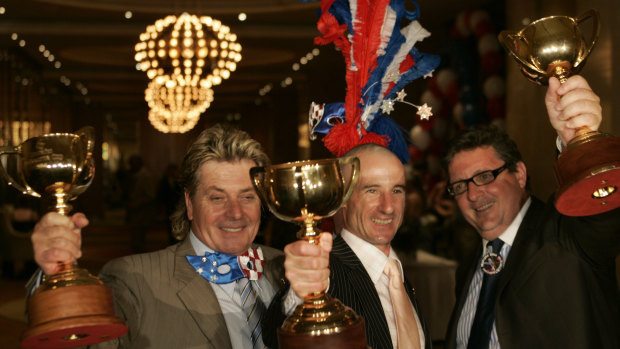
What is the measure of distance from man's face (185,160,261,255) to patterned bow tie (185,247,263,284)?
29 millimetres

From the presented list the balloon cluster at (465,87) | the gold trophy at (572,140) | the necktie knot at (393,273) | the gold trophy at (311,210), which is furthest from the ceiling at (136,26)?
the gold trophy at (311,210)

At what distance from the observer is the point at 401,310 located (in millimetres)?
2121

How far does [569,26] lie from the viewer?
1709mm

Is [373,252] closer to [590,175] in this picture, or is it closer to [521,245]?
[521,245]

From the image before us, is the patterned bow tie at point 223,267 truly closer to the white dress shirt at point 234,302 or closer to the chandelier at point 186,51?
the white dress shirt at point 234,302

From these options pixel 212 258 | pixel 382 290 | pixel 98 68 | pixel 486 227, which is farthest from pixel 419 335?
pixel 98 68

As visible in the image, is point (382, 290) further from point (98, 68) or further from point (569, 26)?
point (98, 68)

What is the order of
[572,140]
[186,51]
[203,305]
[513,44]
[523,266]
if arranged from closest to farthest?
[572,140], [513,44], [203,305], [523,266], [186,51]

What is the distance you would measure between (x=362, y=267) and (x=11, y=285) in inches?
346

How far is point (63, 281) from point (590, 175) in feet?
4.00

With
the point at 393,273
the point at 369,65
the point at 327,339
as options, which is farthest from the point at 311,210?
the point at 369,65

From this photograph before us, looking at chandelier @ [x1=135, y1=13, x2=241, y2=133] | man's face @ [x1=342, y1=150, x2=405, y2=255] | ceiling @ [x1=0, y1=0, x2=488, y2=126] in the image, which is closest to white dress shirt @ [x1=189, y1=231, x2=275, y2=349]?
man's face @ [x1=342, y1=150, x2=405, y2=255]

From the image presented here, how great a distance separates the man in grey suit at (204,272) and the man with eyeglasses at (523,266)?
2.49ft

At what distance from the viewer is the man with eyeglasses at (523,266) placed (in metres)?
2.16
